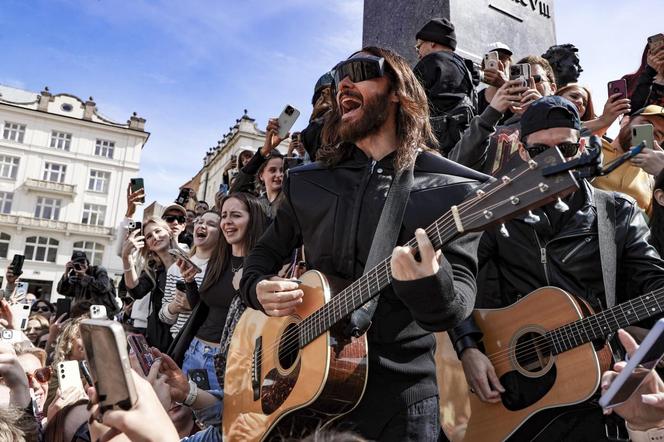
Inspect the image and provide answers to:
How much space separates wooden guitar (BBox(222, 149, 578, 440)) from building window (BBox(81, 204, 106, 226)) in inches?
2099

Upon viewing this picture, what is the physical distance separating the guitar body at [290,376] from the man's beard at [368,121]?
25.4 inches

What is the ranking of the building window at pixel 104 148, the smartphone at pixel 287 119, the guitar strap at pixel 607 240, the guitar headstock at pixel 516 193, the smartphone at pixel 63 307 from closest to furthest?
the guitar headstock at pixel 516 193
the guitar strap at pixel 607 240
the smartphone at pixel 287 119
the smartphone at pixel 63 307
the building window at pixel 104 148

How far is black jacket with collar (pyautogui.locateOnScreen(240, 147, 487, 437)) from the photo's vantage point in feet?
5.70

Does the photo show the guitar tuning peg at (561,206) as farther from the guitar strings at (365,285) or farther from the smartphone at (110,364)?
the smartphone at (110,364)

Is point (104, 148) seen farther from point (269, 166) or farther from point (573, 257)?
point (573, 257)

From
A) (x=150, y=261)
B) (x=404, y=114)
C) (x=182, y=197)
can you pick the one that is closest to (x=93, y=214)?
(x=182, y=197)

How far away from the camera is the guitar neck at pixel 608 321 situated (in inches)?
86.0

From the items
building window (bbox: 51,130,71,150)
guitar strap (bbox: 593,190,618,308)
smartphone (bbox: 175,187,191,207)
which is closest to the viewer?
guitar strap (bbox: 593,190,618,308)

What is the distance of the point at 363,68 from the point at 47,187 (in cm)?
5478

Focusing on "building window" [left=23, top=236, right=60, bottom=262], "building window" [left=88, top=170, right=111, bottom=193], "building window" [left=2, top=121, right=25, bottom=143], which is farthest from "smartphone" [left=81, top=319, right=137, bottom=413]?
"building window" [left=2, top=121, right=25, bottom=143]

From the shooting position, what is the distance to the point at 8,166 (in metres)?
50.7

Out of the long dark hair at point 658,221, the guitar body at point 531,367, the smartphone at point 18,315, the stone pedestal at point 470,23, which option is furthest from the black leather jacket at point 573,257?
the smartphone at point 18,315

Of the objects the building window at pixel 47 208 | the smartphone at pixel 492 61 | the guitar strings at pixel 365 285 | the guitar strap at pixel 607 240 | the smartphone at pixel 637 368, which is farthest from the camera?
the building window at pixel 47 208

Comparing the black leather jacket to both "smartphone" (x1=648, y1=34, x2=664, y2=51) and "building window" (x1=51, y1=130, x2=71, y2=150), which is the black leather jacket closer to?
"smartphone" (x1=648, y1=34, x2=664, y2=51)
